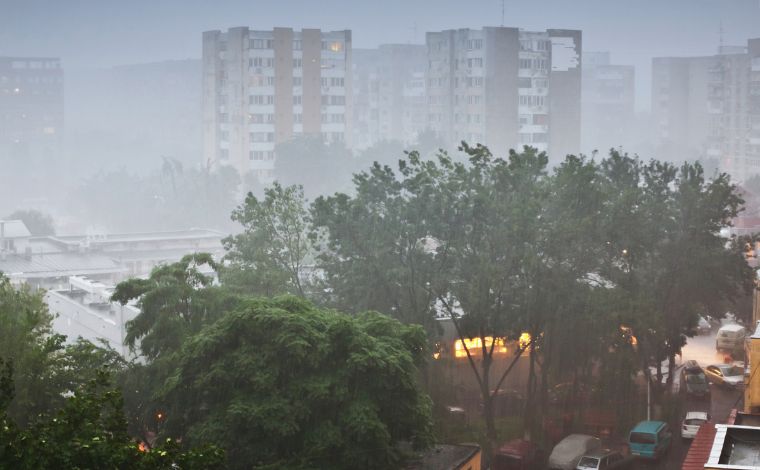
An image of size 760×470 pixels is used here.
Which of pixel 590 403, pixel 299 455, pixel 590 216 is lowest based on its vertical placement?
pixel 590 403

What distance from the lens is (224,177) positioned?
3760 inches

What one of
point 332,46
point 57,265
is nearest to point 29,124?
point 332,46

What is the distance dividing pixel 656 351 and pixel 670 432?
131 inches

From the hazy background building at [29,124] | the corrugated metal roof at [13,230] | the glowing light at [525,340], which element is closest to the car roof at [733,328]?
the glowing light at [525,340]

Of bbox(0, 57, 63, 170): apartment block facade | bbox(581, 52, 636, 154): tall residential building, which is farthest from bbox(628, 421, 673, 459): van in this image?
bbox(581, 52, 636, 154): tall residential building

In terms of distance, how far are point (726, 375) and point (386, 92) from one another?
104 metres

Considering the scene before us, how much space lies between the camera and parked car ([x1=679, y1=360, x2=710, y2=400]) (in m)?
34.3

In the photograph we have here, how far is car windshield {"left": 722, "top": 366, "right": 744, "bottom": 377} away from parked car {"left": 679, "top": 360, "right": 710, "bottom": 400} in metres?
0.87

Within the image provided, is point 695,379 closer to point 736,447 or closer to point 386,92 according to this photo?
point 736,447

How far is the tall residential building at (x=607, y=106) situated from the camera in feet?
572

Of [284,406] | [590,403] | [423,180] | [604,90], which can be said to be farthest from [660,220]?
[604,90]

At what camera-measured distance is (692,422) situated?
29859 millimetres

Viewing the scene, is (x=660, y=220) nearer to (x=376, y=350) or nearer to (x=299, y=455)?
(x=376, y=350)

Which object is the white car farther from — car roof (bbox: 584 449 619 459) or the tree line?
car roof (bbox: 584 449 619 459)
